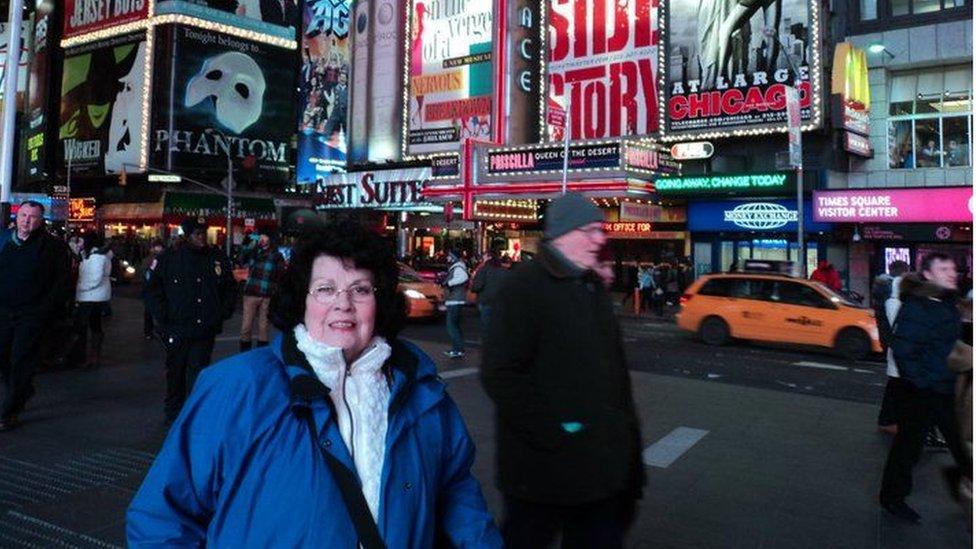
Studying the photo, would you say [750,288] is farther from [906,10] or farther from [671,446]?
[906,10]

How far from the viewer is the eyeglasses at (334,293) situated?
209cm

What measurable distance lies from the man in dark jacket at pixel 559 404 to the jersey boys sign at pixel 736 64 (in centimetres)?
2267

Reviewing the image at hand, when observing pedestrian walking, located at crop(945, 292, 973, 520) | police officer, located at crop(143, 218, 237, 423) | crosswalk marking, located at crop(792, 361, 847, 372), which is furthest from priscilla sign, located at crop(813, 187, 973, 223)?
police officer, located at crop(143, 218, 237, 423)

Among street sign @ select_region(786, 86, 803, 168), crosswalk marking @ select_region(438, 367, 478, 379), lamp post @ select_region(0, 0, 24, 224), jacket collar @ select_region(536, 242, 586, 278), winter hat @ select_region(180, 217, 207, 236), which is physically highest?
street sign @ select_region(786, 86, 803, 168)

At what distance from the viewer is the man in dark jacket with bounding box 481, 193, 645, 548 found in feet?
9.21

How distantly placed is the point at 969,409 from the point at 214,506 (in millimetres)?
3488

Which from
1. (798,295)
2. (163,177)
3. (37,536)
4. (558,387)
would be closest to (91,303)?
(37,536)

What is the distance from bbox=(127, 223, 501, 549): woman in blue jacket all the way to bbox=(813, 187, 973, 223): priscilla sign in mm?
22555

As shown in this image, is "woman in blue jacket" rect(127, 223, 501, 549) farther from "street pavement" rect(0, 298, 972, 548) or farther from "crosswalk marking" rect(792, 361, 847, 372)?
"crosswalk marking" rect(792, 361, 847, 372)

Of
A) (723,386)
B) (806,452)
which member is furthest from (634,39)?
(806,452)

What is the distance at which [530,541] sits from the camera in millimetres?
2961

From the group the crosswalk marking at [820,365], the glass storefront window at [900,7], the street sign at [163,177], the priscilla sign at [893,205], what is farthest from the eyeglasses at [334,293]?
the street sign at [163,177]

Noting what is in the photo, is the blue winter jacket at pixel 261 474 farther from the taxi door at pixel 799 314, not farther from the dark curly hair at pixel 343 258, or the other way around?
the taxi door at pixel 799 314

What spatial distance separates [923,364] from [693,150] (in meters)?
22.2
